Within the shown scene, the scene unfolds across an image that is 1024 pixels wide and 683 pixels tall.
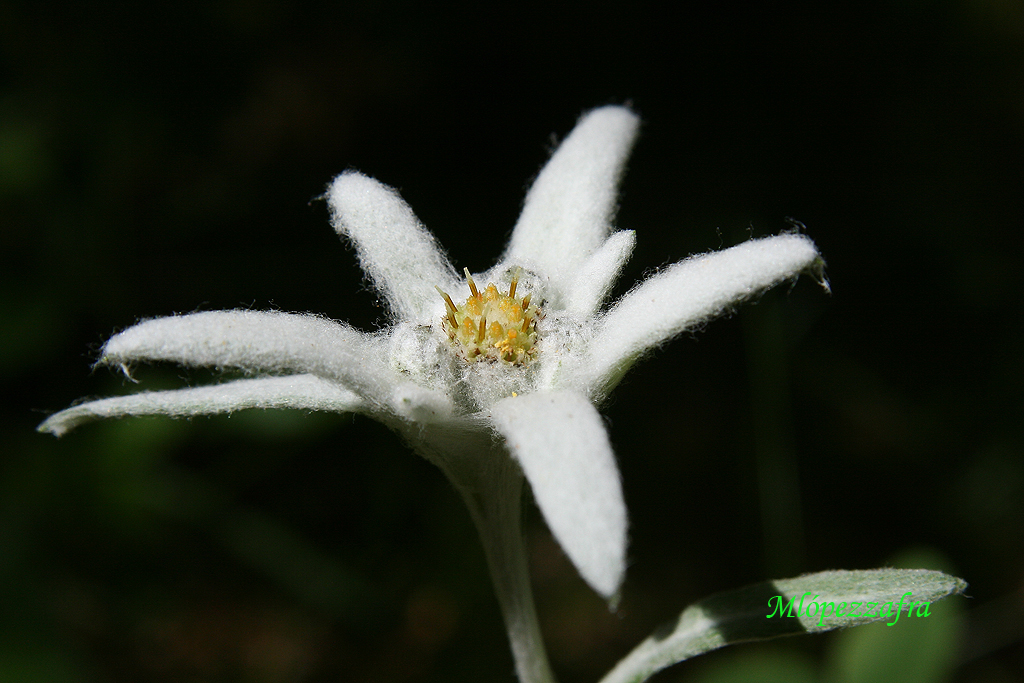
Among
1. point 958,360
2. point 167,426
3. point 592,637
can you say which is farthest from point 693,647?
point 958,360

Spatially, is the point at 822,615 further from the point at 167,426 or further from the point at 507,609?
the point at 167,426

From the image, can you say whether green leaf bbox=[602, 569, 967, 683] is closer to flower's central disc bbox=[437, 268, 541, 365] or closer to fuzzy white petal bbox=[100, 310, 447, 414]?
flower's central disc bbox=[437, 268, 541, 365]

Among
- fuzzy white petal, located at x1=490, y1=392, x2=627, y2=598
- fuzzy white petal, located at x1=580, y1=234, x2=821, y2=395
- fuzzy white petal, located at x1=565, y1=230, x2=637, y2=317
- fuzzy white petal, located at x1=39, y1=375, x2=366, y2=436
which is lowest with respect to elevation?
fuzzy white petal, located at x1=490, y1=392, x2=627, y2=598

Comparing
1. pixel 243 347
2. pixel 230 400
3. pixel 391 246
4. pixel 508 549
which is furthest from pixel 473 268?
pixel 243 347

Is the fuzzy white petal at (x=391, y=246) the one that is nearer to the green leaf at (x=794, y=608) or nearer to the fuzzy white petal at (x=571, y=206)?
the fuzzy white petal at (x=571, y=206)

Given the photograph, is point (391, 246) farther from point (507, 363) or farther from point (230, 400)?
point (230, 400)

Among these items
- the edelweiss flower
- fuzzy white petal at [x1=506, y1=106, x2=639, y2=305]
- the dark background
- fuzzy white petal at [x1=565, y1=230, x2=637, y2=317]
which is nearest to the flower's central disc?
the edelweiss flower
